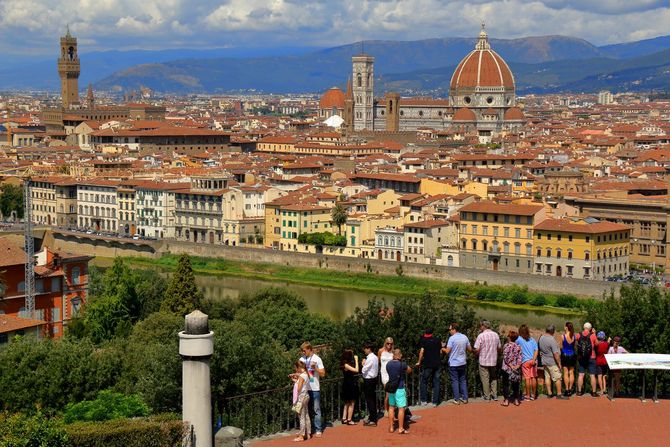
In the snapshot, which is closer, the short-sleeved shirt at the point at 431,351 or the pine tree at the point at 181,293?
the short-sleeved shirt at the point at 431,351

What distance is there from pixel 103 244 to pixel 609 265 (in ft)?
60.7

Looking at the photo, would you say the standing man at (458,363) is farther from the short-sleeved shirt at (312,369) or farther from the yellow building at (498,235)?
the yellow building at (498,235)

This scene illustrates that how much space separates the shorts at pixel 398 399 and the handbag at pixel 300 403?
1.87ft

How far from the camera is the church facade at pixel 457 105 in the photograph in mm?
87688

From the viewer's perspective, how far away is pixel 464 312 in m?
15.3

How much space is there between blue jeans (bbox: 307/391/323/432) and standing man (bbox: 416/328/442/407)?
110 cm

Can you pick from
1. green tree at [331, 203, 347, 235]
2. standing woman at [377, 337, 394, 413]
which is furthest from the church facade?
standing woman at [377, 337, 394, 413]

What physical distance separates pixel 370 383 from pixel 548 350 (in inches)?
68.4

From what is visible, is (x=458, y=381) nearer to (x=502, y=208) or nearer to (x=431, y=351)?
(x=431, y=351)

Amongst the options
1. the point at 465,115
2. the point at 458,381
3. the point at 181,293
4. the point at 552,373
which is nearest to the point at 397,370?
the point at 458,381

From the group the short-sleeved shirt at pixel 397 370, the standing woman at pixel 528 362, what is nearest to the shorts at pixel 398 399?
the short-sleeved shirt at pixel 397 370

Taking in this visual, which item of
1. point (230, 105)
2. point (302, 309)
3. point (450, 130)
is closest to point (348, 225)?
point (302, 309)

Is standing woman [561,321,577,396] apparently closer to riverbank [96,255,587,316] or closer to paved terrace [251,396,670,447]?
paved terrace [251,396,670,447]

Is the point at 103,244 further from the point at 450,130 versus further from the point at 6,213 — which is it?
the point at 450,130
